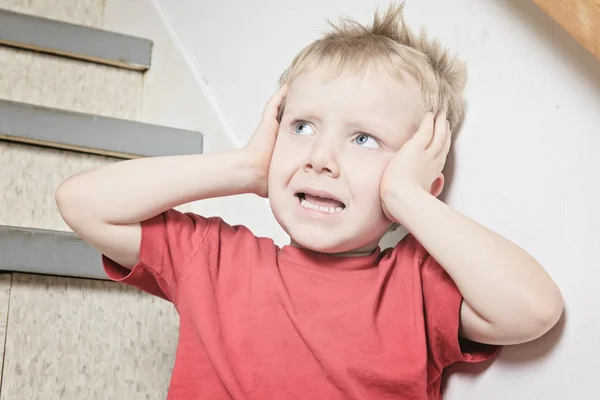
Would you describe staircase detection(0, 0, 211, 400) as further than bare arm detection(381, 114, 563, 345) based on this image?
Yes

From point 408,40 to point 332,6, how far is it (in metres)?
0.31

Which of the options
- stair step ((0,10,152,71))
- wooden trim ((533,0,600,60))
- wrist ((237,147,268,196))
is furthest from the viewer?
stair step ((0,10,152,71))

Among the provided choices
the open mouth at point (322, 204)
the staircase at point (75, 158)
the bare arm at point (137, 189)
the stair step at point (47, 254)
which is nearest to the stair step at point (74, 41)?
the staircase at point (75, 158)

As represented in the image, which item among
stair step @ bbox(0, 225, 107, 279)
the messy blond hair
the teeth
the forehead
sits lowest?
stair step @ bbox(0, 225, 107, 279)

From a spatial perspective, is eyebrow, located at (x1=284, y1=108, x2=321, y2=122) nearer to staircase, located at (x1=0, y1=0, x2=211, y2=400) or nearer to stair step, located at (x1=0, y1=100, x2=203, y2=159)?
staircase, located at (x1=0, y1=0, x2=211, y2=400)

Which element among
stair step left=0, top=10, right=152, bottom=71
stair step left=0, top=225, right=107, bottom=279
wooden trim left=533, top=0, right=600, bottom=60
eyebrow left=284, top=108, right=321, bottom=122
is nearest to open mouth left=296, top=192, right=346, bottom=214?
eyebrow left=284, top=108, right=321, bottom=122

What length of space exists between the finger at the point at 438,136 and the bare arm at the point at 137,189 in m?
0.22

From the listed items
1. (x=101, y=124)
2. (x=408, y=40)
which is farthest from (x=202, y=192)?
(x=101, y=124)

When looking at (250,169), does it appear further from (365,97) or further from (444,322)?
(444,322)

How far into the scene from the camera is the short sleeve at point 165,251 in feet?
3.27

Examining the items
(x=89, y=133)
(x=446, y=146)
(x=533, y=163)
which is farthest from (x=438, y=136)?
(x=89, y=133)

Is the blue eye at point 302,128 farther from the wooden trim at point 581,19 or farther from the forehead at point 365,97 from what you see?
the wooden trim at point 581,19

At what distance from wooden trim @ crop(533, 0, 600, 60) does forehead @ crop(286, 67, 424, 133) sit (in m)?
0.25

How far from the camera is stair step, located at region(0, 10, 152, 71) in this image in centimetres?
166
